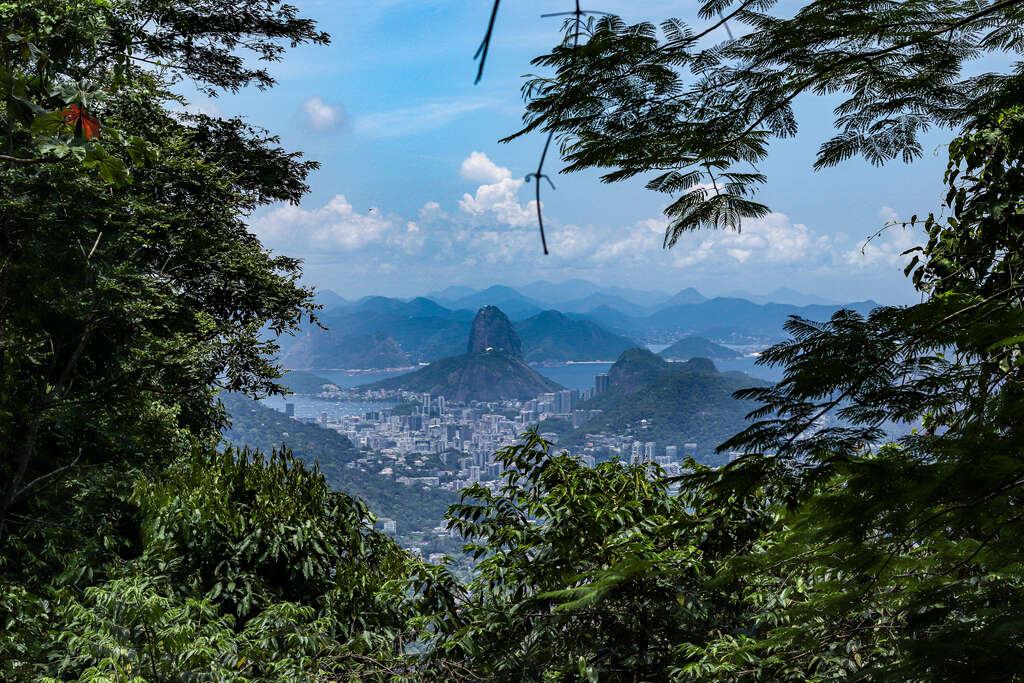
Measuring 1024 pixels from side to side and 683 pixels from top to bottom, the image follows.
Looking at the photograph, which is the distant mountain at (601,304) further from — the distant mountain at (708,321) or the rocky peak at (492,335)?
the rocky peak at (492,335)

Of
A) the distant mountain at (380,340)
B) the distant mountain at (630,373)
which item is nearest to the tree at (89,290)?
the distant mountain at (630,373)

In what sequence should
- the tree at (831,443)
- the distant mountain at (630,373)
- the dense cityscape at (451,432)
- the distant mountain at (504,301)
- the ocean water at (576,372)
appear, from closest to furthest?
the tree at (831,443) < the dense cityscape at (451,432) < the distant mountain at (630,373) < the ocean water at (576,372) < the distant mountain at (504,301)

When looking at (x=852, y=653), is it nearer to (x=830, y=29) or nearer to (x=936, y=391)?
(x=936, y=391)

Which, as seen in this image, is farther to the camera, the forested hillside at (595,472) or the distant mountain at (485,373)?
A: the distant mountain at (485,373)

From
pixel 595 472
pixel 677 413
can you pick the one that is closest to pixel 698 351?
pixel 677 413

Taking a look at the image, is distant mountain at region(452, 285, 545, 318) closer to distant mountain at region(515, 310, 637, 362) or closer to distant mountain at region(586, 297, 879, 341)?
distant mountain at region(586, 297, 879, 341)

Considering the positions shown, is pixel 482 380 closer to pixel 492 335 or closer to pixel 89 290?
pixel 492 335

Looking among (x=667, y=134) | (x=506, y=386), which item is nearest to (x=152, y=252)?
(x=667, y=134)
